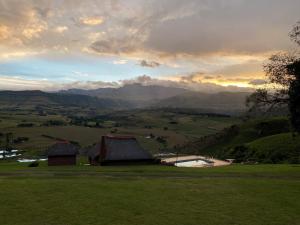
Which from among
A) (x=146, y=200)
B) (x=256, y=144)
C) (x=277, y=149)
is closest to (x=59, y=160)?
(x=146, y=200)

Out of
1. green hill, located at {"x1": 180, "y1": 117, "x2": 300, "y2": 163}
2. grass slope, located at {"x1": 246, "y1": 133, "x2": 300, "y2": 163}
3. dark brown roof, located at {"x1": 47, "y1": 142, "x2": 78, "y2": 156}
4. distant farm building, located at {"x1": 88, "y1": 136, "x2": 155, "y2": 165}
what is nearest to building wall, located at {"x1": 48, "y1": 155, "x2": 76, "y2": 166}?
dark brown roof, located at {"x1": 47, "y1": 142, "x2": 78, "y2": 156}

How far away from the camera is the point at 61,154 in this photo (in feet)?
232

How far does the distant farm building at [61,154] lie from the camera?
70438 millimetres

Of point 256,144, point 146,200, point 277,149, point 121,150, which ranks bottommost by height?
point 277,149

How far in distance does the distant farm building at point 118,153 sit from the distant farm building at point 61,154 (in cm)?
496

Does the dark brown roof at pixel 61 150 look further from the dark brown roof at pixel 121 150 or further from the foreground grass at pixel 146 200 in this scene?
the foreground grass at pixel 146 200

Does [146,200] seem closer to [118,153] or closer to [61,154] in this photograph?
[118,153]

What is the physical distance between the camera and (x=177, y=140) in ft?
623

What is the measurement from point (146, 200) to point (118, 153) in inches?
1513

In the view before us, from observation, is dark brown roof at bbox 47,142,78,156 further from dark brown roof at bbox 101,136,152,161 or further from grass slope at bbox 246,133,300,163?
grass slope at bbox 246,133,300,163

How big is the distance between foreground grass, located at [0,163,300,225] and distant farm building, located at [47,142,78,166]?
3349cm

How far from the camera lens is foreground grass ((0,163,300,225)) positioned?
22.5 m

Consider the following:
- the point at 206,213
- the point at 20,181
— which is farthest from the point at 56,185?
the point at 206,213

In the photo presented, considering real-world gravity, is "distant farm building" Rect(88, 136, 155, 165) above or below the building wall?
above
